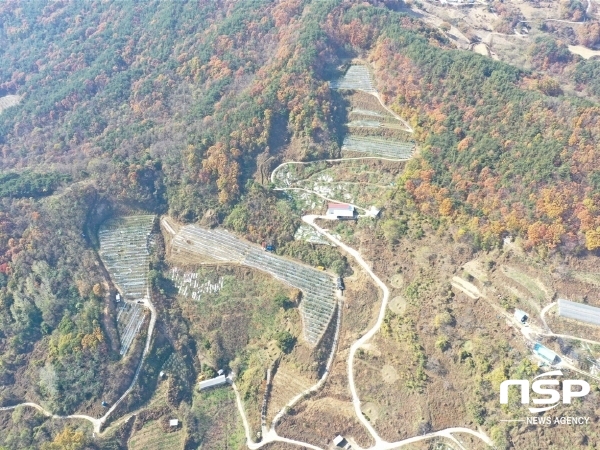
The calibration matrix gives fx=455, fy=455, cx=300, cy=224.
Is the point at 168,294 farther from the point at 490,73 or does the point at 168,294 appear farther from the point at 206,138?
the point at 490,73

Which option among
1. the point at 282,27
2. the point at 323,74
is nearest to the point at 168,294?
the point at 323,74

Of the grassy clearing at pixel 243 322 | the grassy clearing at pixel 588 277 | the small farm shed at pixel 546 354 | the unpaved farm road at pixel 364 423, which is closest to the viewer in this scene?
the small farm shed at pixel 546 354

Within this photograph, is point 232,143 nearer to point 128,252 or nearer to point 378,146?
point 128,252

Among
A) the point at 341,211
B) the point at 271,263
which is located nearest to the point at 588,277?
the point at 341,211

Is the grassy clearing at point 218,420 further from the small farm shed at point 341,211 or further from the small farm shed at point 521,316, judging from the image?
the small farm shed at point 521,316

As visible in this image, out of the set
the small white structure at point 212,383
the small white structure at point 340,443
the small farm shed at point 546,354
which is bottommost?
the small white structure at point 212,383

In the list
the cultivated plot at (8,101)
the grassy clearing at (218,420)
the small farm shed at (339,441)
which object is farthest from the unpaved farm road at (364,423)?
the cultivated plot at (8,101)
